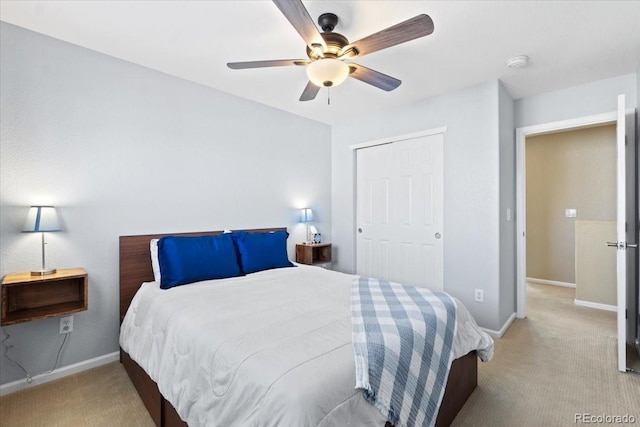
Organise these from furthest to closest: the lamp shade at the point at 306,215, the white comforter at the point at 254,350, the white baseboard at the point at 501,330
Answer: the lamp shade at the point at 306,215
the white baseboard at the point at 501,330
the white comforter at the point at 254,350

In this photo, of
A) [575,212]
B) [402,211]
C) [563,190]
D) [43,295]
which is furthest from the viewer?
[563,190]

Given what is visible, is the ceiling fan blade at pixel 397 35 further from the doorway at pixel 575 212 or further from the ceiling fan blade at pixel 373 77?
the doorway at pixel 575 212

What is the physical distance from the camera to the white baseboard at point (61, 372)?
205 centimetres

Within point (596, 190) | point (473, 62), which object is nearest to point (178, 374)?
point (473, 62)

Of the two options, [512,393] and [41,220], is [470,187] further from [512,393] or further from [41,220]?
[41,220]

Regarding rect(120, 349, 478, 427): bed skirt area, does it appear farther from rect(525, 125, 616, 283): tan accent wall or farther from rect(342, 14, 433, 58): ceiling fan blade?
rect(525, 125, 616, 283): tan accent wall

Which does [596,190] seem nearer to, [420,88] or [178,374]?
[420,88]

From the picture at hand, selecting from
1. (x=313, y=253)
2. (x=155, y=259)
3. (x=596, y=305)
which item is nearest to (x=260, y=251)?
(x=155, y=259)

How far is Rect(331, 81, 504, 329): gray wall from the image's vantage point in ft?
9.61

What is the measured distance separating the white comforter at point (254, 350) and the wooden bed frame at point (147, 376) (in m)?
0.11

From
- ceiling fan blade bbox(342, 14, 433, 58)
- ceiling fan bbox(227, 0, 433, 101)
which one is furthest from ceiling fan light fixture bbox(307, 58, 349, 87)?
ceiling fan blade bbox(342, 14, 433, 58)

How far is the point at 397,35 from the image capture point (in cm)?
170

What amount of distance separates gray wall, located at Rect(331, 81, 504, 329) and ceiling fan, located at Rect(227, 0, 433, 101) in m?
1.33

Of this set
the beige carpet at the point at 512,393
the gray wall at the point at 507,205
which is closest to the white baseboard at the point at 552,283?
the gray wall at the point at 507,205
